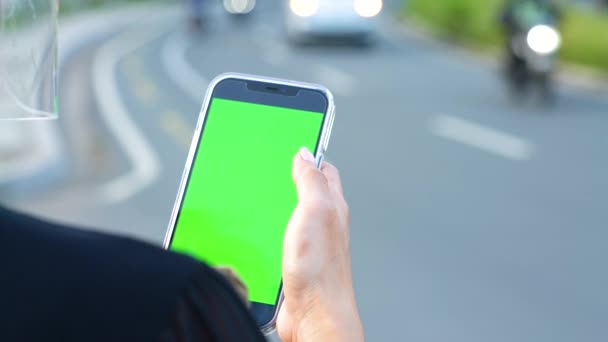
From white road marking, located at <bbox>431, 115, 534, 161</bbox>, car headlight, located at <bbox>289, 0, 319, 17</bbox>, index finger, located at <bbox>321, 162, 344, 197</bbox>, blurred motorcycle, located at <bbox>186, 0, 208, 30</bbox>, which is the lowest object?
white road marking, located at <bbox>431, 115, 534, 161</bbox>

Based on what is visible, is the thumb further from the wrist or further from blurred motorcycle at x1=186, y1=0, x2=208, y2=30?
blurred motorcycle at x1=186, y1=0, x2=208, y2=30

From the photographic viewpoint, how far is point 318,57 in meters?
26.2

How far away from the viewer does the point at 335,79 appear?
21.5m

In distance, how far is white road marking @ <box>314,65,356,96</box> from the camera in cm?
1992

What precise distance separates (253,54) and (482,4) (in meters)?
5.36

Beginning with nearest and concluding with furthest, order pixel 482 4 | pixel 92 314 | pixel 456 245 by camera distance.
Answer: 1. pixel 92 314
2. pixel 456 245
3. pixel 482 4

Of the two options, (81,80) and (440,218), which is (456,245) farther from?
(81,80)

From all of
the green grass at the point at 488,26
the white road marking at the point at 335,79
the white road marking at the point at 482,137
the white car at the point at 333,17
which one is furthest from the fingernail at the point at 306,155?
the white car at the point at 333,17

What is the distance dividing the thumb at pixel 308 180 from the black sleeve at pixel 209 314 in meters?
0.42

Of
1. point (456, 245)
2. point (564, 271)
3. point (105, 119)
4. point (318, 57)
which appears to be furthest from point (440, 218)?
point (318, 57)

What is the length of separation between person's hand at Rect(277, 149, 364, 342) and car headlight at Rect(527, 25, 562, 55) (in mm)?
15843

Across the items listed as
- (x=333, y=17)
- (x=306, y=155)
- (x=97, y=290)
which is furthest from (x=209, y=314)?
(x=333, y=17)

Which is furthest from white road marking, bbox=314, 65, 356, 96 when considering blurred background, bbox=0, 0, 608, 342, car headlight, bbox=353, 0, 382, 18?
car headlight, bbox=353, 0, 382, 18

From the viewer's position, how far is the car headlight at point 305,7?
1095 inches
